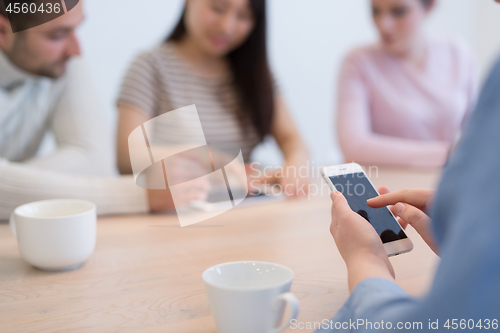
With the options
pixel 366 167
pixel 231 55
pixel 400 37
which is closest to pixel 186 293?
pixel 366 167

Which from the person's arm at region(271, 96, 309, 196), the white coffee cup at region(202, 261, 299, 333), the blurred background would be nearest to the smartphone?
the white coffee cup at region(202, 261, 299, 333)

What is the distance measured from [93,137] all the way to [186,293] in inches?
27.8

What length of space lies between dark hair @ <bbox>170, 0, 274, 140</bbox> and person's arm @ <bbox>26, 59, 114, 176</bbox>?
31 cm

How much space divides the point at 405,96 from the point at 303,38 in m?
0.91

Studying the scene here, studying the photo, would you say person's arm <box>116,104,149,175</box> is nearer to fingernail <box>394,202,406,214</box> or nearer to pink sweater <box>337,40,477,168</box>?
pink sweater <box>337,40,477,168</box>

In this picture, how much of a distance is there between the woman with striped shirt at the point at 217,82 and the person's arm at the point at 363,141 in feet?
0.61

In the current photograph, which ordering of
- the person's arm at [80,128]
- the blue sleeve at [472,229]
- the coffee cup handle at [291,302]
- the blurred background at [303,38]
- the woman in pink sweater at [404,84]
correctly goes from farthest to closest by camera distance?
the blurred background at [303,38]
the woman in pink sweater at [404,84]
the person's arm at [80,128]
the coffee cup handle at [291,302]
the blue sleeve at [472,229]

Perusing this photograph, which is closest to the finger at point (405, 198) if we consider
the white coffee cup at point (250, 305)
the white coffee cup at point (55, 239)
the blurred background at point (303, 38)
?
the white coffee cup at point (250, 305)

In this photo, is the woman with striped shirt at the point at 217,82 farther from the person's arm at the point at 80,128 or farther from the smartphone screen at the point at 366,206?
the smartphone screen at the point at 366,206

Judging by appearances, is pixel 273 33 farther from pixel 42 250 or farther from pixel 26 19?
pixel 42 250

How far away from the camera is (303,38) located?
2.22 meters

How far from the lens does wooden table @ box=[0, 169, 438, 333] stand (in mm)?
418

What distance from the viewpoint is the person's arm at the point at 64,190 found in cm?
71

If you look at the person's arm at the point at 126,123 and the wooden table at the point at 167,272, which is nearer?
the wooden table at the point at 167,272
